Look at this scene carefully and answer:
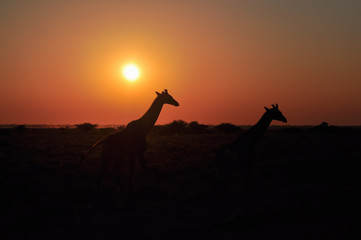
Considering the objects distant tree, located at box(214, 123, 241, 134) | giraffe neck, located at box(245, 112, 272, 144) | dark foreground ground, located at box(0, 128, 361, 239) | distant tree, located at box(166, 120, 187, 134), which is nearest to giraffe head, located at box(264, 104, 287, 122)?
giraffe neck, located at box(245, 112, 272, 144)

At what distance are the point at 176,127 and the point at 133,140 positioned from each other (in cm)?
7130

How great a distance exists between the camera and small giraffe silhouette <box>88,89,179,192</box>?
1029 centimetres

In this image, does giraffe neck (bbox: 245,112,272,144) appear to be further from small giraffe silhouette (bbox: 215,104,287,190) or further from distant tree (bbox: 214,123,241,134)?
distant tree (bbox: 214,123,241,134)

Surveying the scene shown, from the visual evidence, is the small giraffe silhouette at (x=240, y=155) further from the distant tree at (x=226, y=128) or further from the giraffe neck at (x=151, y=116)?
the distant tree at (x=226, y=128)

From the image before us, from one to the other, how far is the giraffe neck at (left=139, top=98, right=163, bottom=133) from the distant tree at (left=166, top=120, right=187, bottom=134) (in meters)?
65.0

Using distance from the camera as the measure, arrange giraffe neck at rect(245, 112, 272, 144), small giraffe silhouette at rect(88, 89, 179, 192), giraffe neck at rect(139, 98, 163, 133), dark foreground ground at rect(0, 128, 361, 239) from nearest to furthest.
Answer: dark foreground ground at rect(0, 128, 361, 239), small giraffe silhouette at rect(88, 89, 179, 192), giraffe neck at rect(139, 98, 163, 133), giraffe neck at rect(245, 112, 272, 144)

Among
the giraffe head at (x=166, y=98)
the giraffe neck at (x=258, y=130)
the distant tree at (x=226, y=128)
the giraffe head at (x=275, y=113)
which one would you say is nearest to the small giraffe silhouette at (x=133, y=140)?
the giraffe head at (x=166, y=98)

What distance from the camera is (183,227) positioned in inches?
304

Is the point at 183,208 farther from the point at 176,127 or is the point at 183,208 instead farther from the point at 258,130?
the point at 176,127

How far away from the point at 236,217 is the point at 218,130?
7755 cm

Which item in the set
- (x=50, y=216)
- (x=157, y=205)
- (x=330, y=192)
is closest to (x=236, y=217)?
(x=157, y=205)

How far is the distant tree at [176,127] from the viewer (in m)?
Result: 78.1

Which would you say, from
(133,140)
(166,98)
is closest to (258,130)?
(166,98)

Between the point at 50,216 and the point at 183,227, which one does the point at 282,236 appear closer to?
the point at 183,227
